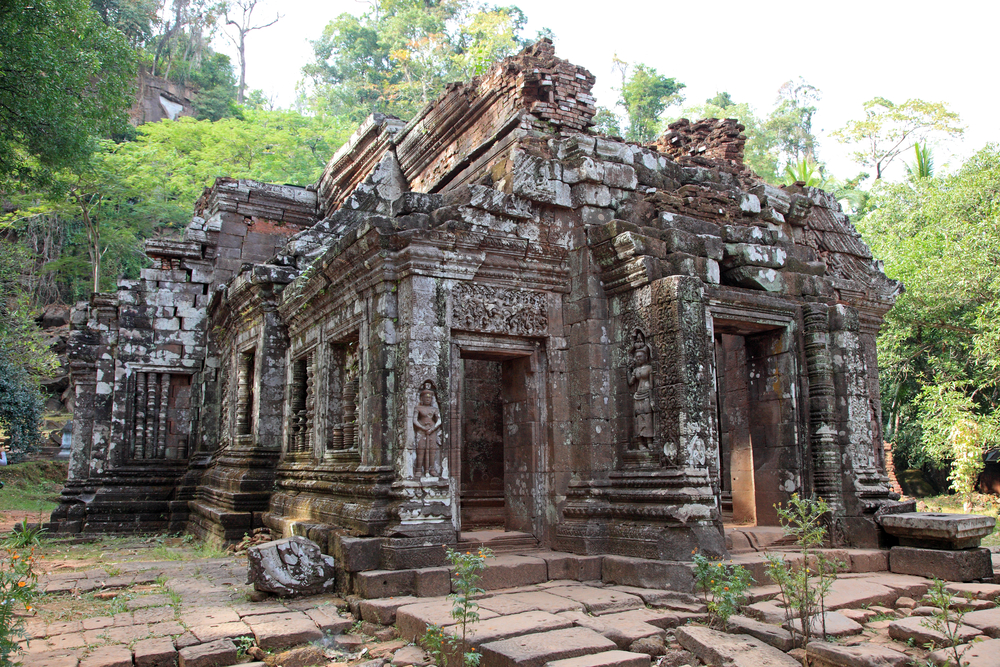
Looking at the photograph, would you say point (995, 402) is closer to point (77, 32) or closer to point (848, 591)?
point (848, 591)

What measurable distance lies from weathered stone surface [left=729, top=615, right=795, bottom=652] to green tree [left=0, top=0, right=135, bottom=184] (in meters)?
12.8

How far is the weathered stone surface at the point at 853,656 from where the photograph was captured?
407 centimetres

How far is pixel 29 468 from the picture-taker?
20.9 m

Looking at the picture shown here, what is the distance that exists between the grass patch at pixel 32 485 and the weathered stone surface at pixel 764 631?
17.4 metres

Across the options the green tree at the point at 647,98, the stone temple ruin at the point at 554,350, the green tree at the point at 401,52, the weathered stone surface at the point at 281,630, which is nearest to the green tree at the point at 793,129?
the green tree at the point at 647,98

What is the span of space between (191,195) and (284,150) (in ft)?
13.0

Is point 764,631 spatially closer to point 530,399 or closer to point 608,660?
point 608,660

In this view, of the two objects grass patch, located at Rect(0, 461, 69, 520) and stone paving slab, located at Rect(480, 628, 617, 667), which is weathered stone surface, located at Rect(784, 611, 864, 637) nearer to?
stone paving slab, located at Rect(480, 628, 617, 667)

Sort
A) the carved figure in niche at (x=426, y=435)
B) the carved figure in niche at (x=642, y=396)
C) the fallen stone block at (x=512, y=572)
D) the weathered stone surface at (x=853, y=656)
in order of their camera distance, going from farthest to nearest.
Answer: the carved figure in niche at (x=642, y=396) < the carved figure in niche at (x=426, y=435) < the fallen stone block at (x=512, y=572) < the weathered stone surface at (x=853, y=656)

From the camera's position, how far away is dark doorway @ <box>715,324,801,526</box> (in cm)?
773

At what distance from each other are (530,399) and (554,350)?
556 millimetres

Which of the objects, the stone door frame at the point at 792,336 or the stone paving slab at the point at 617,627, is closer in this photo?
the stone paving slab at the point at 617,627

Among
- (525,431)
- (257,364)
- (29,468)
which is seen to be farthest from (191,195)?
(525,431)

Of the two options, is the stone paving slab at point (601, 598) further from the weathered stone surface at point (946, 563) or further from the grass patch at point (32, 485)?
the grass patch at point (32, 485)
